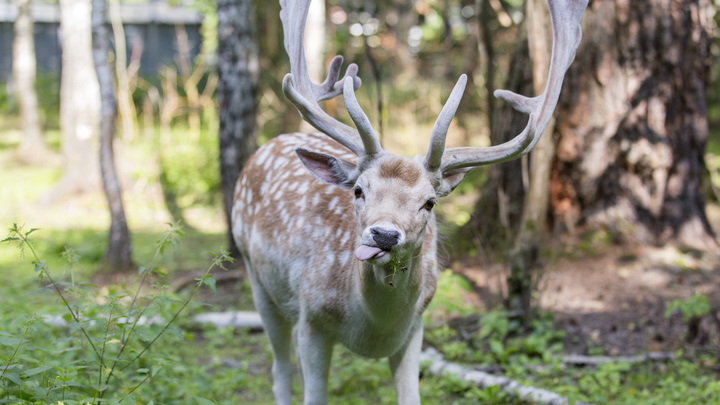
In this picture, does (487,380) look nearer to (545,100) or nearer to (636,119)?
(545,100)

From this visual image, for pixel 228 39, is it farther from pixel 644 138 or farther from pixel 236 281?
pixel 644 138

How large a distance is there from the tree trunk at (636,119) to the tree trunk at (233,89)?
3493 millimetres

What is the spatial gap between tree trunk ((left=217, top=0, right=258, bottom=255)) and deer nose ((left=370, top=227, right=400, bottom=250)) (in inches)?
190

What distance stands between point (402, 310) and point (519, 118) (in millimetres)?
3535

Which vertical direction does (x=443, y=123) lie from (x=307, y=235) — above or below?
above

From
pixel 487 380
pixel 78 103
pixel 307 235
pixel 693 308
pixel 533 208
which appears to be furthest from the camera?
pixel 78 103

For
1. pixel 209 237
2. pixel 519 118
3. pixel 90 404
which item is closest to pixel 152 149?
pixel 209 237

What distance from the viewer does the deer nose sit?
2.56m

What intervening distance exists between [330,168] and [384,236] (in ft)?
2.58

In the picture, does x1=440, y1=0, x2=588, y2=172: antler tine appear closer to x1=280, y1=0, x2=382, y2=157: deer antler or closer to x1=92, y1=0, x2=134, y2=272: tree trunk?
x1=280, y1=0, x2=382, y2=157: deer antler

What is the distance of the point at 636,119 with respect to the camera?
600cm

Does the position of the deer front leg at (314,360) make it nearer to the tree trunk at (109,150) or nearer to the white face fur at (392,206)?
the white face fur at (392,206)

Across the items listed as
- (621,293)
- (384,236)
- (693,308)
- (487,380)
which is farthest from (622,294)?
(384,236)

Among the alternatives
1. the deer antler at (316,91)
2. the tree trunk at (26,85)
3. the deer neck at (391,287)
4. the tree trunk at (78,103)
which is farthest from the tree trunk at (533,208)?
the tree trunk at (26,85)
